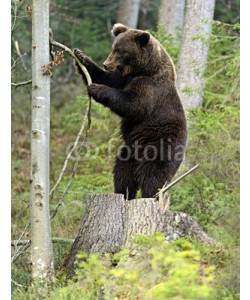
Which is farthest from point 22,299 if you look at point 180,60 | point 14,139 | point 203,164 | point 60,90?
point 60,90

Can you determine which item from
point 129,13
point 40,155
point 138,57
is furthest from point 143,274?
point 129,13

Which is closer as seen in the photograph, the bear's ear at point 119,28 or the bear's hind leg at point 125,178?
the bear's hind leg at point 125,178

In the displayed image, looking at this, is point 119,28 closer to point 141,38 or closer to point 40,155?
point 141,38

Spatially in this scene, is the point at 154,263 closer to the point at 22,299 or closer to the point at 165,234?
the point at 165,234

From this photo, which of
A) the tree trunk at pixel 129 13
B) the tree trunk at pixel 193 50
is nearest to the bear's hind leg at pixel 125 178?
the tree trunk at pixel 193 50

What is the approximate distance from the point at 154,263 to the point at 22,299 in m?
1.78

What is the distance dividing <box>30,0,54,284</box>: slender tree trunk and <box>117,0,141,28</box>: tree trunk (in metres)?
10.5

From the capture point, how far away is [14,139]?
1653 cm

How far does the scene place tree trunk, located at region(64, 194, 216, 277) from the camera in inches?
307

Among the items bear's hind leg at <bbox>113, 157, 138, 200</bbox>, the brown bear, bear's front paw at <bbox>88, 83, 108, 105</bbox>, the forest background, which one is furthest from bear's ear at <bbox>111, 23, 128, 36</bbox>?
bear's hind leg at <bbox>113, 157, 138, 200</bbox>

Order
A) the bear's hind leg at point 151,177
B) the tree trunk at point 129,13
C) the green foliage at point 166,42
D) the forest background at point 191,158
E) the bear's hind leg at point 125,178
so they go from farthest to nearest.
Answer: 1. the tree trunk at point 129,13
2. the green foliage at point 166,42
3. the bear's hind leg at point 125,178
4. the bear's hind leg at point 151,177
5. the forest background at point 191,158

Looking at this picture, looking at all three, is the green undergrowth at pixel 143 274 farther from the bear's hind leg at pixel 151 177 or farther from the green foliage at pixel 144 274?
the bear's hind leg at pixel 151 177

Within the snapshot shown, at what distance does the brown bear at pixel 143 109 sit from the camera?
8922mm

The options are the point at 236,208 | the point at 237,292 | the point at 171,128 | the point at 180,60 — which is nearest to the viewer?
the point at 237,292
